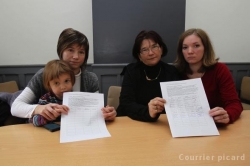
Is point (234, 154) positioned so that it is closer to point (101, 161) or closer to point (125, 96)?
point (101, 161)

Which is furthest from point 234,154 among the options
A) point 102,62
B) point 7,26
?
point 7,26

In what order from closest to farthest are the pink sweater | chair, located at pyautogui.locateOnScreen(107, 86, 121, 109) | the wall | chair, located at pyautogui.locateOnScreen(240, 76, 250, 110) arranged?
the pink sweater → chair, located at pyautogui.locateOnScreen(107, 86, 121, 109) → the wall → chair, located at pyautogui.locateOnScreen(240, 76, 250, 110)

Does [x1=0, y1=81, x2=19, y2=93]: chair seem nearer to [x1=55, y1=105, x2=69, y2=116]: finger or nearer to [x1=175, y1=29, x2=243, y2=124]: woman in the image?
[x1=55, y1=105, x2=69, y2=116]: finger

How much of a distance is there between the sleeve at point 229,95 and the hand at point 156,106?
15.4 inches

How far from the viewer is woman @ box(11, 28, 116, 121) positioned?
99 centimetres

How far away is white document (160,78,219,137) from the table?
5 cm

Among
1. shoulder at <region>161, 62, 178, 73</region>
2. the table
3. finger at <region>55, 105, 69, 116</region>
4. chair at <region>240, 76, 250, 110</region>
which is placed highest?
shoulder at <region>161, 62, 178, 73</region>

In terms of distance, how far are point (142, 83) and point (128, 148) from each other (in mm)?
643

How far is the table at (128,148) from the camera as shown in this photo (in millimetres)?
692

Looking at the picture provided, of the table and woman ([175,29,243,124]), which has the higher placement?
woman ([175,29,243,124])

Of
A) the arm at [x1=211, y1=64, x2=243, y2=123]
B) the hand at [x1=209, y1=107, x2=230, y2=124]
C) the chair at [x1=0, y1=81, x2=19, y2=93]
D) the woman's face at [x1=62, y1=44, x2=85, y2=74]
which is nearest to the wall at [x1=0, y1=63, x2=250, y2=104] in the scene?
the chair at [x1=0, y1=81, x2=19, y2=93]

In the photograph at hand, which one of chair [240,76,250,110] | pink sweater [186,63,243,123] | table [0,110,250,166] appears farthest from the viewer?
chair [240,76,250,110]

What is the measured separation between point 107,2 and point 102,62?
0.69m

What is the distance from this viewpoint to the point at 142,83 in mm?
1359
